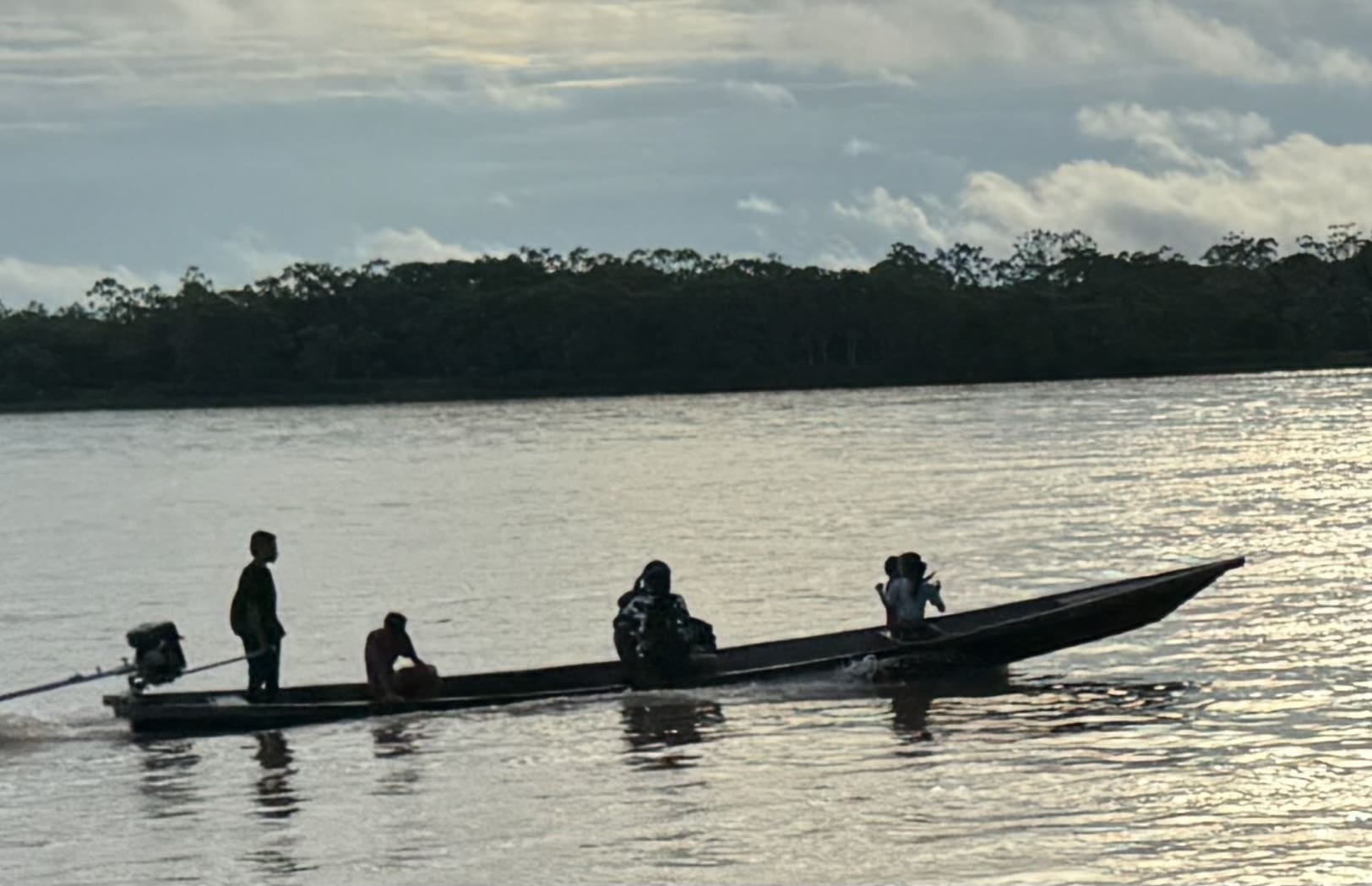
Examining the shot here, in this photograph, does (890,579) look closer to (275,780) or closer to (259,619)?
(259,619)

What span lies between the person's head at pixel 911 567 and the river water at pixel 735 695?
0.95 metres

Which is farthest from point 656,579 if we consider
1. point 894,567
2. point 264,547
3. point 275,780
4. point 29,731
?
point 29,731

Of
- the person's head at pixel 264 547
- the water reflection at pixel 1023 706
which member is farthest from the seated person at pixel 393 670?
the water reflection at pixel 1023 706

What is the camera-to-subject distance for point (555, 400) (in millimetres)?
132250

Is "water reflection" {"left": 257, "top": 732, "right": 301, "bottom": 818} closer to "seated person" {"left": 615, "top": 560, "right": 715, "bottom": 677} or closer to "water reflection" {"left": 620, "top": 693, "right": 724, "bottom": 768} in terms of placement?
"water reflection" {"left": 620, "top": 693, "right": 724, "bottom": 768}

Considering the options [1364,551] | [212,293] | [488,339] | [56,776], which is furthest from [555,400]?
[56,776]

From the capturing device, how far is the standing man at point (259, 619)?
17.3m

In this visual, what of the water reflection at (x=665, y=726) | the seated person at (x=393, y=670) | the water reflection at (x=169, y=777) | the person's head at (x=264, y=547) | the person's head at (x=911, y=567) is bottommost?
the water reflection at (x=665, y=726)

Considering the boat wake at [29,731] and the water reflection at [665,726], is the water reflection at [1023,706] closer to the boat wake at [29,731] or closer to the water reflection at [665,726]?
the water reflection at [665,726]

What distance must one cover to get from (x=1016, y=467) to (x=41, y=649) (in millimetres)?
32133

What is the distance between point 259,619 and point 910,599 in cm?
527

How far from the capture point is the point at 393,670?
18.2m

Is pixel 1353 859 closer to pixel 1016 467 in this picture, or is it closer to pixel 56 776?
pixel 56 776

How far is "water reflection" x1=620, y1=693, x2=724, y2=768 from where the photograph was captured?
651 inches
